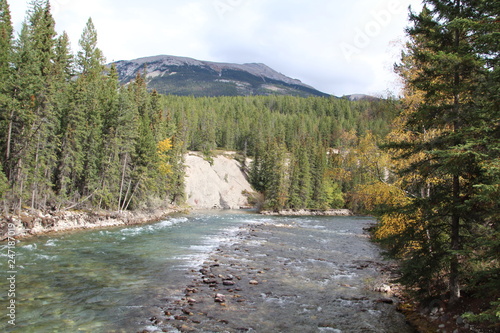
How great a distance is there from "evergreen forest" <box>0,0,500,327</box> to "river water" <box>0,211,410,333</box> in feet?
15.8

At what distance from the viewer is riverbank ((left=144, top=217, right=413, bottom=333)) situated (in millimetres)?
10430

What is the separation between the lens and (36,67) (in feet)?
95.0

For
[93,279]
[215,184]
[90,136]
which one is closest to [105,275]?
[93,279]

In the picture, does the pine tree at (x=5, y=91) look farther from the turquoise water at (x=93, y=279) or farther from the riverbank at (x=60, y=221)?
the turquoise water at (x=93, y=279)

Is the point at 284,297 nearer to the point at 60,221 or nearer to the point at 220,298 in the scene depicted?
the point at 220,298

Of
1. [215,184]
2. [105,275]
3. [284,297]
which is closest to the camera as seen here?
[284,297]

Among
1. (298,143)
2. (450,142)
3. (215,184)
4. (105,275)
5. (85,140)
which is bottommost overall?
(105,275)

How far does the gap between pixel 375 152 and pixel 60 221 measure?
29775 mm

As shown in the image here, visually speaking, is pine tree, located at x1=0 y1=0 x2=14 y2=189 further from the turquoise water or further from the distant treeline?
the distant treeline

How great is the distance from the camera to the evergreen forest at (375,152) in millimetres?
8781

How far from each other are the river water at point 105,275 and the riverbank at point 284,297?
334mm

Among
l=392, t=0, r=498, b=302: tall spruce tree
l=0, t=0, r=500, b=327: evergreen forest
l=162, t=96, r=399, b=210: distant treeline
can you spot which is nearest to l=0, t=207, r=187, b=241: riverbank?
l=0, t=0, r=500, b=327: evergreen forest

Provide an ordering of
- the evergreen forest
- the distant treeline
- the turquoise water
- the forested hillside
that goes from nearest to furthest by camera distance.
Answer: the evergreen forest < the turquoise water < the distant treeline < the forested hillside

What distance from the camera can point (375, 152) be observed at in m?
17.1
